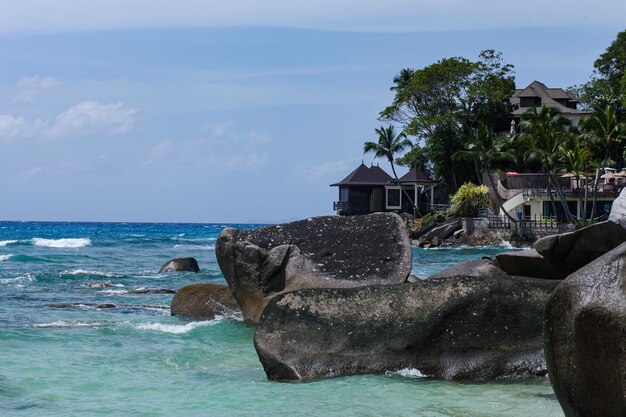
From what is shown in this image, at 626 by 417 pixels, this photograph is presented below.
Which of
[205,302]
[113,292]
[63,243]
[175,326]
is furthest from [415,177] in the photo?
[175,326]

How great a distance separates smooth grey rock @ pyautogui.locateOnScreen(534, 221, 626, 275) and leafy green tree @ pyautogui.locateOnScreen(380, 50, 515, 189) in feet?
190

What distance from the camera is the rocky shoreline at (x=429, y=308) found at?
579 centimetres

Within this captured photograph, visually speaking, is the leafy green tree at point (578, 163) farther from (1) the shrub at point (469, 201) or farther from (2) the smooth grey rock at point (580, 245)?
(2) the smooth grey rock at point (580, 245)

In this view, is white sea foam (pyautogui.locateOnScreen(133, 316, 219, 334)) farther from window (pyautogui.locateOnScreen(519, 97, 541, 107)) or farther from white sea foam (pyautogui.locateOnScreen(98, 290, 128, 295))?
window (pyautogui.locateOnScreen(519, 97, 541, 107))

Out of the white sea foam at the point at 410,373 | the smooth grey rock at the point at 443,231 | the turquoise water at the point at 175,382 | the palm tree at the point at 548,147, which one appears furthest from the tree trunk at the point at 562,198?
the white sea foam at the point at 410,373

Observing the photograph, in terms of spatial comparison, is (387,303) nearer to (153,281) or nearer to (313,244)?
(313,244)

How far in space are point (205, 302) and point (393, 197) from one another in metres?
60.8

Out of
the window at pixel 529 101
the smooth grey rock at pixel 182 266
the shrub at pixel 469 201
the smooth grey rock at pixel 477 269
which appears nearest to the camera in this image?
the smooth grey rock at pixel 477 269

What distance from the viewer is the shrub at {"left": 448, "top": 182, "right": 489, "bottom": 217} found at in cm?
6188

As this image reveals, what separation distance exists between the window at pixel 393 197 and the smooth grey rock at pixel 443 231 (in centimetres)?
1490

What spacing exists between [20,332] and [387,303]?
22.6ft

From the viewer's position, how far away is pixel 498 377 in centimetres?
951

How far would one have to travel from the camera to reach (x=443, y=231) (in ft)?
197

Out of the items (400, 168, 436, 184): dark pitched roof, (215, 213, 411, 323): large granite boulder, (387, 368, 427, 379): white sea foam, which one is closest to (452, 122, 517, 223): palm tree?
(400, 168, 436, 184): dark pitched roof
